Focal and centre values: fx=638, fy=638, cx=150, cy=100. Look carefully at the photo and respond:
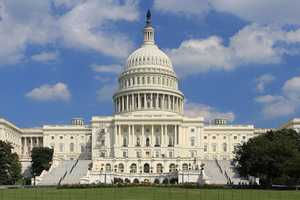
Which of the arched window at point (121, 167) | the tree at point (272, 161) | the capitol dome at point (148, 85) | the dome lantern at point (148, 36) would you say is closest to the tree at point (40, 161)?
the arched window at point (121, 167)

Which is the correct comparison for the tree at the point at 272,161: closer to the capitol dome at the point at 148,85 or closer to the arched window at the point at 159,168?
the arched window at the point at 159,168

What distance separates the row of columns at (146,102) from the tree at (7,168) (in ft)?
176

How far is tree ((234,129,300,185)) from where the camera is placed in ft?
308

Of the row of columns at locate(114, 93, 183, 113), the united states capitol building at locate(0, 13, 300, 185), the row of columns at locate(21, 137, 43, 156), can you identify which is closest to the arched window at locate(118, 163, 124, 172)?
the united states capitol building at locate(0, 13, 300, 185)

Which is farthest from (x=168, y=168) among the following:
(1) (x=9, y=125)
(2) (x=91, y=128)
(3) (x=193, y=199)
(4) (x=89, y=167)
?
(3) (x=193, y=199)

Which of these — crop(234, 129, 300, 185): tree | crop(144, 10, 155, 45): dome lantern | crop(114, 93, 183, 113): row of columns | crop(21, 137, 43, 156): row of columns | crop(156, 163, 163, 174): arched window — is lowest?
crop(156, 163, 163, 174): arched window

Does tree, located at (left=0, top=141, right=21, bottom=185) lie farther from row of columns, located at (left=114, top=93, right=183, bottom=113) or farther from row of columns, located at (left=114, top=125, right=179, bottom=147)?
row of columns, located at (left=114, top=93, right=183, bottom=113)

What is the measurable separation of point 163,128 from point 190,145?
984 centimetres

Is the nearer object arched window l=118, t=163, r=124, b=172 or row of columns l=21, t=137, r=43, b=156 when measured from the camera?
arched window l=118, t=163, r=124, b=172

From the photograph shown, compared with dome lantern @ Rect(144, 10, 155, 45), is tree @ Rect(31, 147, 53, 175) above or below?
below

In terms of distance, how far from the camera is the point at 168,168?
494 feet

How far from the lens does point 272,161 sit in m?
102

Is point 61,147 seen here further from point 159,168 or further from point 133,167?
point 159,168

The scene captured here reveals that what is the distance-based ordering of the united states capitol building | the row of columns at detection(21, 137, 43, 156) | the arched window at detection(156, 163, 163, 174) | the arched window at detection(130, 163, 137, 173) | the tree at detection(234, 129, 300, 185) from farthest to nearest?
the row of columns at detection(21, 137, 43, 156) < the arched window at detection(130, 163, 137, 173) < the arched window at detection(156, 163, 163, 174) < the united states capitol building < the tree at detection(234, 129, 300, 185)
